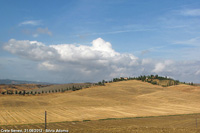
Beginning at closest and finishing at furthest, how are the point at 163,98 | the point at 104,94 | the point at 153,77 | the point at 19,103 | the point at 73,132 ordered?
the point at 73,132
the point at 19,103
the point at 163,98
the point at 104,94
the point at 153,77

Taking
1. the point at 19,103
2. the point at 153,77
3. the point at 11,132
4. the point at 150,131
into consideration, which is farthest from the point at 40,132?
the point at 153,77

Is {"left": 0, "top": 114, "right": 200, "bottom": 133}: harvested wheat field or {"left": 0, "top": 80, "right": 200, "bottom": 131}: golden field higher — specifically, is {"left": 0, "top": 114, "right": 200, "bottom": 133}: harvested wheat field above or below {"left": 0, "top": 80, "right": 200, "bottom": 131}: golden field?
above

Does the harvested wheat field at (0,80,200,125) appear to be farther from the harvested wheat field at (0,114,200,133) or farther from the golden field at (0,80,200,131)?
the harvested wheat field at (0,114,200,133)

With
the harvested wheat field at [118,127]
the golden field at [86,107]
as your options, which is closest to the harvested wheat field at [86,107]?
the golden field at [86,107]

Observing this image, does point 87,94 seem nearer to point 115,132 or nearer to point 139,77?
point 115,132

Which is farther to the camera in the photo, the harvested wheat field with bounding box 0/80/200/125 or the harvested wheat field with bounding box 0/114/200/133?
the harvested wheat field with bounding box 0/80/200/125

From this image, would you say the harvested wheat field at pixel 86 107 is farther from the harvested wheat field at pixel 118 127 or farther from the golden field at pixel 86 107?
the harvested wheat field at pixel 118 127

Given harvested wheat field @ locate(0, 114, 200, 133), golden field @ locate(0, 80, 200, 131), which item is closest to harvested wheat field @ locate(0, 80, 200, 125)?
golden field @ locate(0, 80, 200, 131)

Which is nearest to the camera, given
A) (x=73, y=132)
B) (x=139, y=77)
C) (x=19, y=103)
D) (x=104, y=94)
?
(x=73, y=132)

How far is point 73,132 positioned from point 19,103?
4238 cm

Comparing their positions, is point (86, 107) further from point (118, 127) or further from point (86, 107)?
point (118, 127)

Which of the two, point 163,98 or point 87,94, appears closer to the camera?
point 163,98

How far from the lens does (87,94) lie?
83.1 metres

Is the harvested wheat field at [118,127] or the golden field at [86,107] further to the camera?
the golden field at [86,107]
